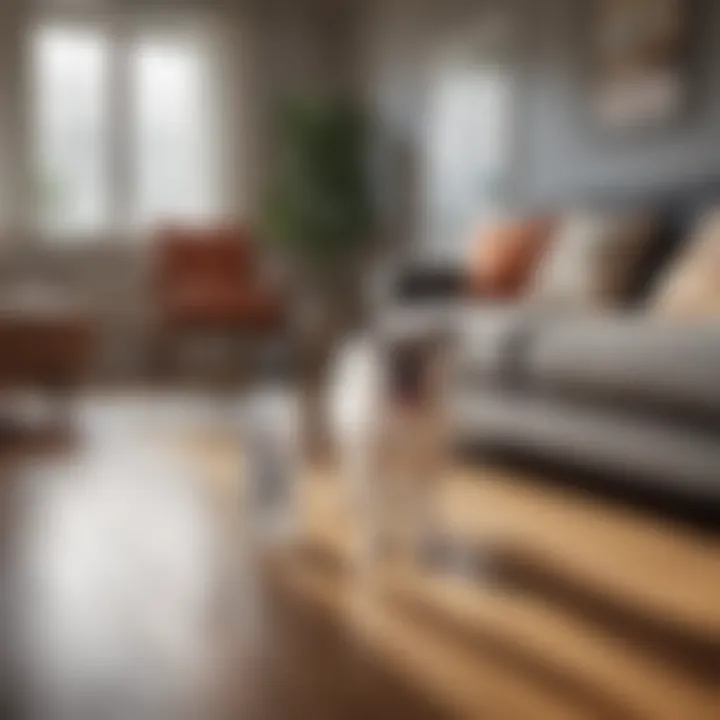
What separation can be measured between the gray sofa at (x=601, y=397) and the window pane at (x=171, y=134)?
10.8 ft

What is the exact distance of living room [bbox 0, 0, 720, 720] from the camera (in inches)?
67.9

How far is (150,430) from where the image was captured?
14.3 ft

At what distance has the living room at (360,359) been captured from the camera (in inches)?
67.9

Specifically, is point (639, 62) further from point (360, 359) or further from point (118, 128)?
point (118, 128)

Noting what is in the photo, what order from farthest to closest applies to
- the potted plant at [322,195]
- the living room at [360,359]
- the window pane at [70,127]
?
the window pane at [70,127]
the potted plant at [322,195]
the living room at [360,359]

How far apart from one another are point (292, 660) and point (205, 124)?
16.9 ft

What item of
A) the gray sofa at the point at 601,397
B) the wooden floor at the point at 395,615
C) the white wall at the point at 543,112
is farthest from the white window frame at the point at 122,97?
the wooden floor at the point at 395,615

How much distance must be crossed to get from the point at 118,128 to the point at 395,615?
16.2ft

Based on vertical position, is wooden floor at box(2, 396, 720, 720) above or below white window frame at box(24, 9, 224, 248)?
below

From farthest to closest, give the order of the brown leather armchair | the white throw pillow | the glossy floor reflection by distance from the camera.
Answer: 1. the brown leather armchair
2. the white throw pillow
3. the glossy floor reflection

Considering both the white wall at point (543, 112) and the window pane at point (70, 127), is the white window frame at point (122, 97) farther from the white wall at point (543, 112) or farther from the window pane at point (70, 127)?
the white wall at point (543, 112)

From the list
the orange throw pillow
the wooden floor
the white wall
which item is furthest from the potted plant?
the wooden floor

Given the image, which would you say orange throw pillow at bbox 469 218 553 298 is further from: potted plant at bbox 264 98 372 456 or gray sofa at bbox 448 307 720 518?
potted plant at bbox 264 98 372 456

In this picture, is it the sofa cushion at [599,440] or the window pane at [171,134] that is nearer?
the sofa cushion at [599,440]
